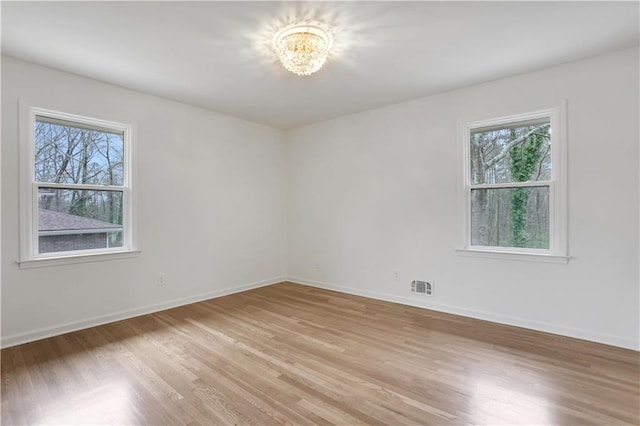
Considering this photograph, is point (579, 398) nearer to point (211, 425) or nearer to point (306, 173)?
point (211, 425)

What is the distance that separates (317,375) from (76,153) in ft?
10.9

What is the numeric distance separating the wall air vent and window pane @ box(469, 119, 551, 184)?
137 cm

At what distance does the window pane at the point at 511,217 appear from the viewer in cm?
323

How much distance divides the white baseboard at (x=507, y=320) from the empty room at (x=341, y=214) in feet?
0.06

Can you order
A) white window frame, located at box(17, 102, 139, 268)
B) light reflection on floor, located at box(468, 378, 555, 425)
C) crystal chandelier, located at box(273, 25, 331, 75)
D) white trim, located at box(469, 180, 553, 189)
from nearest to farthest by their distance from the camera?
light reflection on floor, located at box(468, 378, 555, 425)
crystal chandelier, located at box(273, 25, 331, 75)
white window frame, located at box(17, 102, 139, 268)
white trim, located at box(469, 180, 553, 189)

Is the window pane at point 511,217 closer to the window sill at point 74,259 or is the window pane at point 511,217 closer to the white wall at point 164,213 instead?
the white wall at point 164,213

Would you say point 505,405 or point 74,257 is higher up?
point 74,257

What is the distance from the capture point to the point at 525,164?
3.33m

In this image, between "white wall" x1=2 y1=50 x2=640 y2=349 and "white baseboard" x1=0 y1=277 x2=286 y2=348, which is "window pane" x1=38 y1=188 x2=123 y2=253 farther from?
"white baseboard" x1=0 y1=277 x2=286 y2=348

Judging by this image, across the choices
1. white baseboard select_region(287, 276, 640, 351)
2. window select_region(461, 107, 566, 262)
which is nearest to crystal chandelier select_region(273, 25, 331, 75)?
window select_region(461, 107, 566, 262)

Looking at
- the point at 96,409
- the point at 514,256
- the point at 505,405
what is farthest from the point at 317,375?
the point at 514,256

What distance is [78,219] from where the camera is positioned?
3324 mm

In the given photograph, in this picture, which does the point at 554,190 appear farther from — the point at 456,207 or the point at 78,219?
the point at 78,219

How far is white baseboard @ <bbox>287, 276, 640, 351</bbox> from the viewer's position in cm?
280
